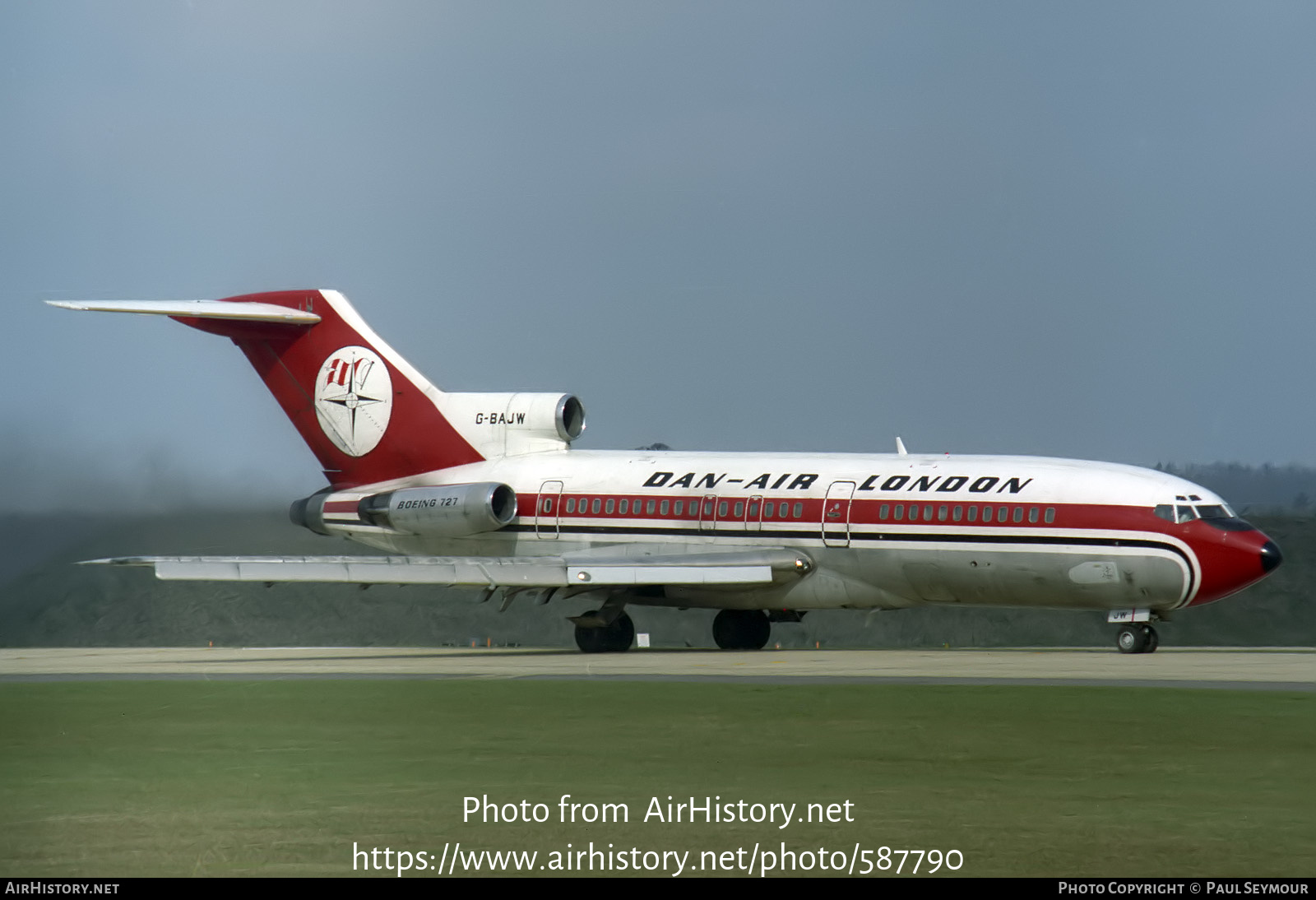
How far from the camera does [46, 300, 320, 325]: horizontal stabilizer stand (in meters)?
44.7

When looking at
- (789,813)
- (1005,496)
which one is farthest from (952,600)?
(789,813)

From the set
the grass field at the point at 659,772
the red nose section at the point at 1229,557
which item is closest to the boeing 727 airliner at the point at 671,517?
the red nose section at the point at 1229,557

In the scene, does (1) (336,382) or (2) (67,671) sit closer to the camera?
(2) (67,671)

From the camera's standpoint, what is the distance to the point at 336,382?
46.5 meters

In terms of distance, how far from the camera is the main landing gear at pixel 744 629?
42.1m

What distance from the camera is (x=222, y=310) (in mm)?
46031

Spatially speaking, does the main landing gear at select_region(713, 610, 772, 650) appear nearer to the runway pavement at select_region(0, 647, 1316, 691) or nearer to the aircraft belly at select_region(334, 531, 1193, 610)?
the aircraft belly at select_region(334, 531, 1193, 610)

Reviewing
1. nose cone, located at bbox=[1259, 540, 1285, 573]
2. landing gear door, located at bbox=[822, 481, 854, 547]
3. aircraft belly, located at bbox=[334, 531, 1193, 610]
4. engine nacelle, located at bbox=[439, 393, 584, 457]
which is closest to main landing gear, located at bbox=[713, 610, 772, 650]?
aircraft belly, located at bbox=[334, 531, 1193, 610]

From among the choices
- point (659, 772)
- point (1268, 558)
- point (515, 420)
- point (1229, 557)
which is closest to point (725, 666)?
point (1229, 557)

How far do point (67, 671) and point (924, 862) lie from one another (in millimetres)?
22852

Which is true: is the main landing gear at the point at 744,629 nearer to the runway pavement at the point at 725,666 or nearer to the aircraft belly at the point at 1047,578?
the runway pavement at the point at 725,666

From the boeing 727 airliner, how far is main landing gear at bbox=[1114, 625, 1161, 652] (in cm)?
5
